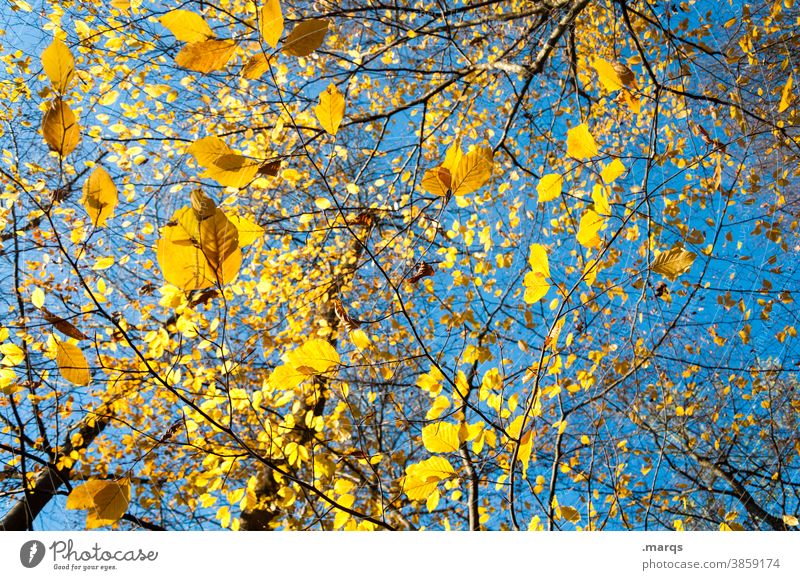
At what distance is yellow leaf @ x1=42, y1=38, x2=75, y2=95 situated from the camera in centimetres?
48

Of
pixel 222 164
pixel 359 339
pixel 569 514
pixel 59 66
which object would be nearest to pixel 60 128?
pixel 59 66

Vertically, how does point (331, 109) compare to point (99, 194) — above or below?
above

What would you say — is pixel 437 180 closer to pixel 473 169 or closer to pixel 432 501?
pixel 473 169

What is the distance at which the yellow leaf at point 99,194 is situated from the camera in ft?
1.68

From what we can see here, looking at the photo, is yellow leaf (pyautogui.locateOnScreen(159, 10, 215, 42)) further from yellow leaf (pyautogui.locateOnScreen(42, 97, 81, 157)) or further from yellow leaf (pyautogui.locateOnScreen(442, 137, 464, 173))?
yellow leaf (pyautogui.locateOnScreen(442, 137, 464, 173))

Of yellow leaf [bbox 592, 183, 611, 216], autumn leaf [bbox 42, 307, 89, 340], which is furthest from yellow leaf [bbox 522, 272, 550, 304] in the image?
autumn leaf [bbox 42, 307, 89, 340]

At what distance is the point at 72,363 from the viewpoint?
2.08ft

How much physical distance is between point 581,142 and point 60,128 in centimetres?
62

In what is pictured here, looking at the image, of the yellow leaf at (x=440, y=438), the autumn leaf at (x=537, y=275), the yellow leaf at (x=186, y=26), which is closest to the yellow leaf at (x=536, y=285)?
the autumn leaf at (x=537, y=275)

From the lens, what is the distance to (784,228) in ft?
6.33

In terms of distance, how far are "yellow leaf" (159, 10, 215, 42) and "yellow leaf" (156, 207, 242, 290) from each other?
242 mm

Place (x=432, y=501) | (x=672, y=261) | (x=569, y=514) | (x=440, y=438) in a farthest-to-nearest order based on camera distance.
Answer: (x=569, y=514), (x=432, y=501), (x=440, y=438), (x=672, y=261)
